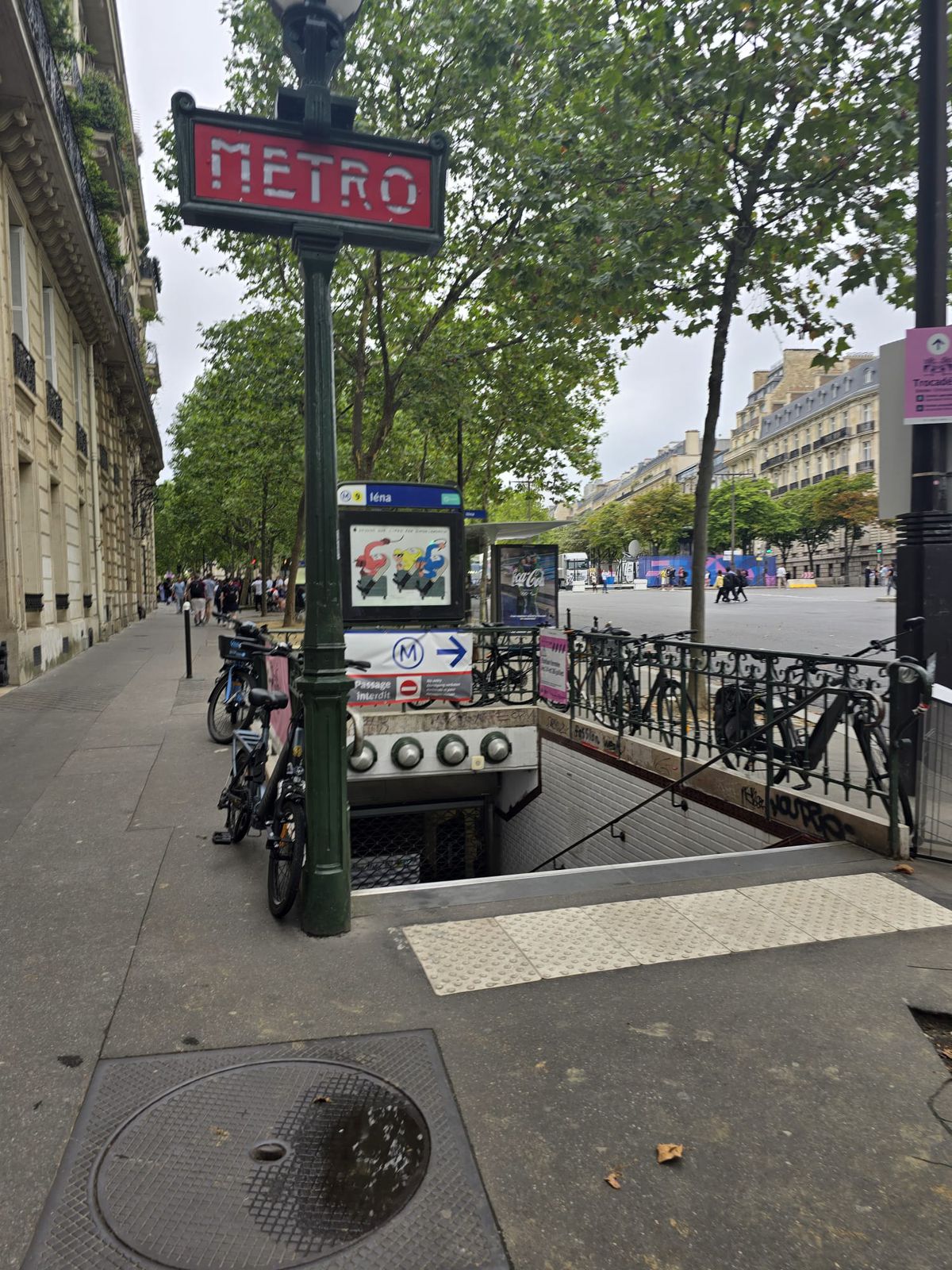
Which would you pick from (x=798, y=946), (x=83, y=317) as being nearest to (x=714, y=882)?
(x=798, y=946)

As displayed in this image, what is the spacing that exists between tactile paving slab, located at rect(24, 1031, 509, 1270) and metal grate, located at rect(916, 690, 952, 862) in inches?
140

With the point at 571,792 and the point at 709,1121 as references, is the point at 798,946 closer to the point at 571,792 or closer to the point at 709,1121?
the point at 709,1121

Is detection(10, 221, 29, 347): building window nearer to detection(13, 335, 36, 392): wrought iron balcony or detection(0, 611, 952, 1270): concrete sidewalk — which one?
detection(13, 335, 36, 392): wrought iron balcony

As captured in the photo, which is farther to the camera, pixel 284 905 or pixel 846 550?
pixel 846 550

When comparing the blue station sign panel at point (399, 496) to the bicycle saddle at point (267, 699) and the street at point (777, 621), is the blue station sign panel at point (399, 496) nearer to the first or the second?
the bicycle saddle at point (267, 699)

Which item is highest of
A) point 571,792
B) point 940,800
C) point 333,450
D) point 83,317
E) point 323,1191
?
point 83,317

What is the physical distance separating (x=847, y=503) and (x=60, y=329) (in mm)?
62006

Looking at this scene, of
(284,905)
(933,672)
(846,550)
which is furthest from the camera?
(846,550)

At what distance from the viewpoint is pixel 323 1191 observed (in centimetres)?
251

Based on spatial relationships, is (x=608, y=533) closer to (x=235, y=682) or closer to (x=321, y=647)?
(x=235, y=682)

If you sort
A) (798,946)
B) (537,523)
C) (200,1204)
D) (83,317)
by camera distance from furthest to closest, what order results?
(83,317), (537,523), (798,946), (200,1204)

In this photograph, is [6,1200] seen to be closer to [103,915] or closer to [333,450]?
[103,915]

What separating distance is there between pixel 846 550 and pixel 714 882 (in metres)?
71.4

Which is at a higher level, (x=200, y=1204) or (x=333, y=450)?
(x=333, y=450)
